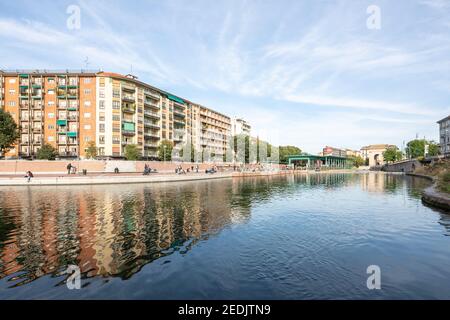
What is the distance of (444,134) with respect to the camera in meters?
111

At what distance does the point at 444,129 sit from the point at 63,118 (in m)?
141

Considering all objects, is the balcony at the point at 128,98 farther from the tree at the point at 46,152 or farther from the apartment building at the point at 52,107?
the tree at the point at 46,152

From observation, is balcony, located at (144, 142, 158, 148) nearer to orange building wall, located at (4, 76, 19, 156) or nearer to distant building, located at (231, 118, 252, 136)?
orange building wall, located at (4, 76, 19, 156)

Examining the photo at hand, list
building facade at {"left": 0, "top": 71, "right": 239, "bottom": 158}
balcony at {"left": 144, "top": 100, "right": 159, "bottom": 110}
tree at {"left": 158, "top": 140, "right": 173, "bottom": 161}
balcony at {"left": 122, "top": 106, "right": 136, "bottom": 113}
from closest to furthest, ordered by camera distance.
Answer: building facade at {"left": 0, "top": 71, "right": 239, "bottom": 158} < balcony at {"left": 122, "top": 106, "right": 136, "bottom": 113} < tree at {"left": 158, "top": 140, "right": 173, "bottom": 161} < balcony at {"left": 144, "top": 100, "right": 159, "bottom": 110}

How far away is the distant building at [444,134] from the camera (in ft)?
350

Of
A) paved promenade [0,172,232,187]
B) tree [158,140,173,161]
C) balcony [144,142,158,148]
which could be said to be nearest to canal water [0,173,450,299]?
paved promenade [0,172,232,187]

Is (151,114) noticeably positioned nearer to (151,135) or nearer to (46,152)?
(151,135)

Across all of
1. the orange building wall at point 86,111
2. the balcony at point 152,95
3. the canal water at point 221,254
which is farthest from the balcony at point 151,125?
the canal water at point 221,254

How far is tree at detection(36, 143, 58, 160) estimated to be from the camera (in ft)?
213

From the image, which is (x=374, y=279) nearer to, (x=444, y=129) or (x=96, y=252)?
(x=96, y=252)

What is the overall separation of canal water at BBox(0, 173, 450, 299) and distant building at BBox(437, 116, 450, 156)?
11717 cm

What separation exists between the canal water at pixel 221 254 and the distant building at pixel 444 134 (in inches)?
4613
